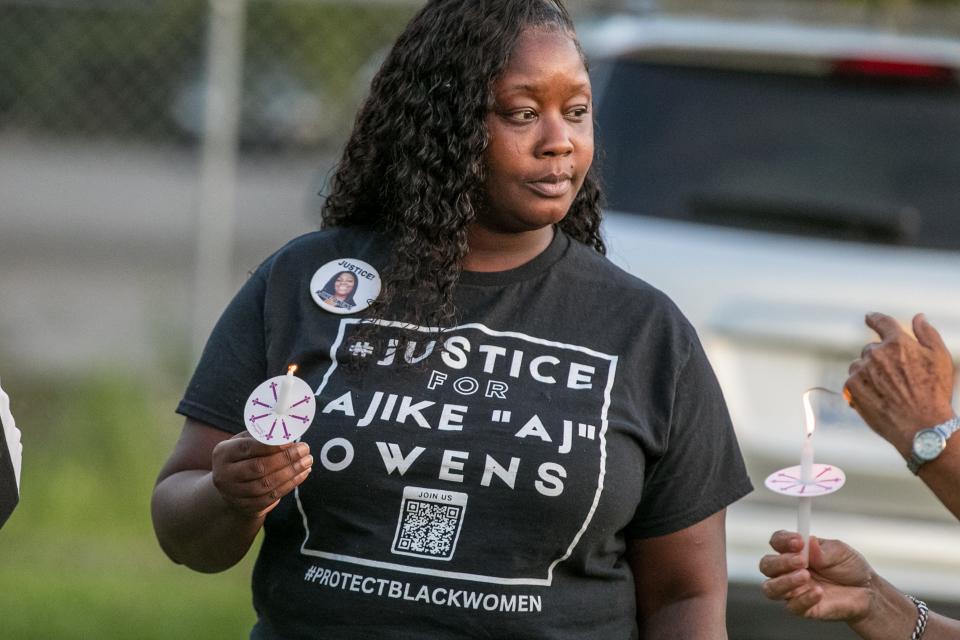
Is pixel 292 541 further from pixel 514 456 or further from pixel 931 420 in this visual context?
pixel 931 420

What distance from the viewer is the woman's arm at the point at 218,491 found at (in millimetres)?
2195

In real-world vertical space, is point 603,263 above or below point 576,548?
above

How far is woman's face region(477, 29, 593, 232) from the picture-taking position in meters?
2.51

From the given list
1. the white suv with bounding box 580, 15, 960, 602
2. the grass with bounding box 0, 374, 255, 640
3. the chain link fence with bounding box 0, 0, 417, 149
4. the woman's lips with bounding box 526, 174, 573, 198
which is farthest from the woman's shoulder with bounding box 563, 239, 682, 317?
the chain link fence with bounding box 0, 0, 417, 149

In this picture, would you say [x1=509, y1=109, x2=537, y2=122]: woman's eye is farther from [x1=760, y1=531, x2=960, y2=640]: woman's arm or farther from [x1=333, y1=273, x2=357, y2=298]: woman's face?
[x1=760, y1=531, x2=960, y2=640]: woman's arm

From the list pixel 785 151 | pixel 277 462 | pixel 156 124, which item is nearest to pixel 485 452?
pixel 277 462

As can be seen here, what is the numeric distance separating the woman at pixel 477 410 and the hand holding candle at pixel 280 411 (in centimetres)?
12

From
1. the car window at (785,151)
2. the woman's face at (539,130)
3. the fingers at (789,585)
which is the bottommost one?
the fingers at (789,585)

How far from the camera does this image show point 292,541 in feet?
8.11

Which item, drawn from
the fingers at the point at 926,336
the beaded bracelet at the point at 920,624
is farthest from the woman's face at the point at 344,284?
the beaded bracelet at the point at 920,624

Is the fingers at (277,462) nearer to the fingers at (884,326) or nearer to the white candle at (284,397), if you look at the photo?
the white candle at (284,397)

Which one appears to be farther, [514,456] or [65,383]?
[65,383]

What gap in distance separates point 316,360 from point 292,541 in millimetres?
294

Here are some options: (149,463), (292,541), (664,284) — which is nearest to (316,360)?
(292,541)
